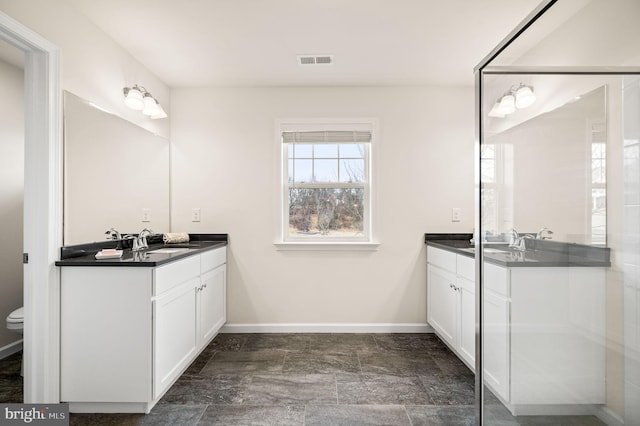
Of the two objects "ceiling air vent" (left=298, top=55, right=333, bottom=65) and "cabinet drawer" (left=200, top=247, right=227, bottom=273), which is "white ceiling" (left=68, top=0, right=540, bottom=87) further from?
"cabinet drawer" (left=200, top=247, right=227, bottom=273)

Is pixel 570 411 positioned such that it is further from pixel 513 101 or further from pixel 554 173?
pixel 513 101

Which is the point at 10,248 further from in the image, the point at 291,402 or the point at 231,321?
the point at 291,402

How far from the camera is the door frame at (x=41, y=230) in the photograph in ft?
6.22

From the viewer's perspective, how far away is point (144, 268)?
197 cm

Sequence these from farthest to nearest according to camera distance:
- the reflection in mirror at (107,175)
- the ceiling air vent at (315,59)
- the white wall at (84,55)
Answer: the ceiling air vent at (315,59) < the reflection in mirror at (107,175) < the white wall at (84,55)

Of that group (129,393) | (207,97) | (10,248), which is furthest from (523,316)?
(10,248)

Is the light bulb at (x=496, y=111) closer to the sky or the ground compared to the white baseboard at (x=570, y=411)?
closer to the sky

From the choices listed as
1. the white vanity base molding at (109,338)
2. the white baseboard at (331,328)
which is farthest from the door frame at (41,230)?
the white baseboard at (331,328)

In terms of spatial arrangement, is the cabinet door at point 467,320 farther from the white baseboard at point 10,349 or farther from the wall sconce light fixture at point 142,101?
the white baseboard at point 10,349

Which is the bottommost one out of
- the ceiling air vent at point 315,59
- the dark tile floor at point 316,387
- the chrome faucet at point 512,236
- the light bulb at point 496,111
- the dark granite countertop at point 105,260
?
the dark tile floor at point 316,387

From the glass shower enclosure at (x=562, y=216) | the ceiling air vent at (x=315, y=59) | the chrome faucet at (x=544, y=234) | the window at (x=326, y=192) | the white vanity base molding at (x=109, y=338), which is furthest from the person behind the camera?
the window at (x=326, y=192)

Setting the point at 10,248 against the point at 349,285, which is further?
the point at 349,285

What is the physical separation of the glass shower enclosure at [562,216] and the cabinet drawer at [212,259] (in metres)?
2.05

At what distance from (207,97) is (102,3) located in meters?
1.36
